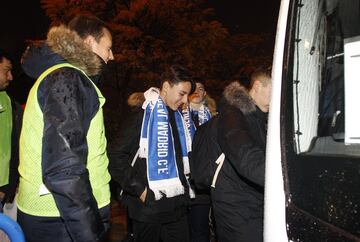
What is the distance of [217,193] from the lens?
2.97 metres

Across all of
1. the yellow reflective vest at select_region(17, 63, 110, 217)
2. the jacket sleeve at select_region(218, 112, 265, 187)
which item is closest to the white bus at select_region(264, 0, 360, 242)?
the jacket sleeve at select_region(218, 112, 265, 187)

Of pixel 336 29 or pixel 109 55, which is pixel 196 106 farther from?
pixel 336 29

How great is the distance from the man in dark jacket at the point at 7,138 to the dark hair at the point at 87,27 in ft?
6.25

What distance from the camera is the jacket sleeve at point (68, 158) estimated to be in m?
2.07

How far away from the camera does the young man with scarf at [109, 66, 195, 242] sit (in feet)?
12.1

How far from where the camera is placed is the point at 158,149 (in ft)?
12.4

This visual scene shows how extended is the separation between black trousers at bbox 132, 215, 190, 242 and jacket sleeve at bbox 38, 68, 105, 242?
65.5 inches

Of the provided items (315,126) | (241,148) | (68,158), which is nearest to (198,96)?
(241,148)

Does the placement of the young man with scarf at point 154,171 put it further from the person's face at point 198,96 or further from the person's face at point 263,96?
the person's face at point 198,96

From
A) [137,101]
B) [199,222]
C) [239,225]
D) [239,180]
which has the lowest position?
[199,222]

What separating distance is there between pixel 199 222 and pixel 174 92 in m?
1.78

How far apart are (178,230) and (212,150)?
1.28 m

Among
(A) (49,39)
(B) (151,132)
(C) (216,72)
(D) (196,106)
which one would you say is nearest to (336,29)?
(A) (49,39)

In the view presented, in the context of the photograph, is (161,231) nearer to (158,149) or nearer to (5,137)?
(158,149)
